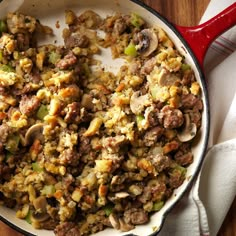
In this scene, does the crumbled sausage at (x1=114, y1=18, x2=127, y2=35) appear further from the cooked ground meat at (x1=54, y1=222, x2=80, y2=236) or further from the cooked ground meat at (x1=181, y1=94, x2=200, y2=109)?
the cooked ground meat at (x1=54, y1=222, x2=80, y2=236)

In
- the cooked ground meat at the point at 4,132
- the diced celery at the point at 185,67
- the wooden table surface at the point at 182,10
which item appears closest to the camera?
the cooked ground meat at the point at 4,132

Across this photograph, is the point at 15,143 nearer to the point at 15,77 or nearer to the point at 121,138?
the point at 15,77

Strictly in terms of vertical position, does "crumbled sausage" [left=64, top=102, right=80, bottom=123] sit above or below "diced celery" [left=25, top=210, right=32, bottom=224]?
above

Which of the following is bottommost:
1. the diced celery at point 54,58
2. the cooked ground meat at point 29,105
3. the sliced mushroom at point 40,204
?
the sliced mushroom at point 40,204

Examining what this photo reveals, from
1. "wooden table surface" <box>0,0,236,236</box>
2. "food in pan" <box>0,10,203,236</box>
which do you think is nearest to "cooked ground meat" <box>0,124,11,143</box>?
"food in pan" <box>0,10,203,236</box>

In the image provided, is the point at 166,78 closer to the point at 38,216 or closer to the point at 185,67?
the point at 185,67

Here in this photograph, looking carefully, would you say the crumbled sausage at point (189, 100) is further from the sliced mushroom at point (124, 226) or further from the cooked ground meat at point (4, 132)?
the cooked ground meat at point (4, 132)

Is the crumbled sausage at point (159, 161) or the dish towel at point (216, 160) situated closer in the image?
the crumbled sausage at point (159, 161)

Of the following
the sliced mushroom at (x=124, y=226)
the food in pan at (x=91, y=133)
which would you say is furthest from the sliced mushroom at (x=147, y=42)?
the sliced mushroom at (x=124, y=226)
